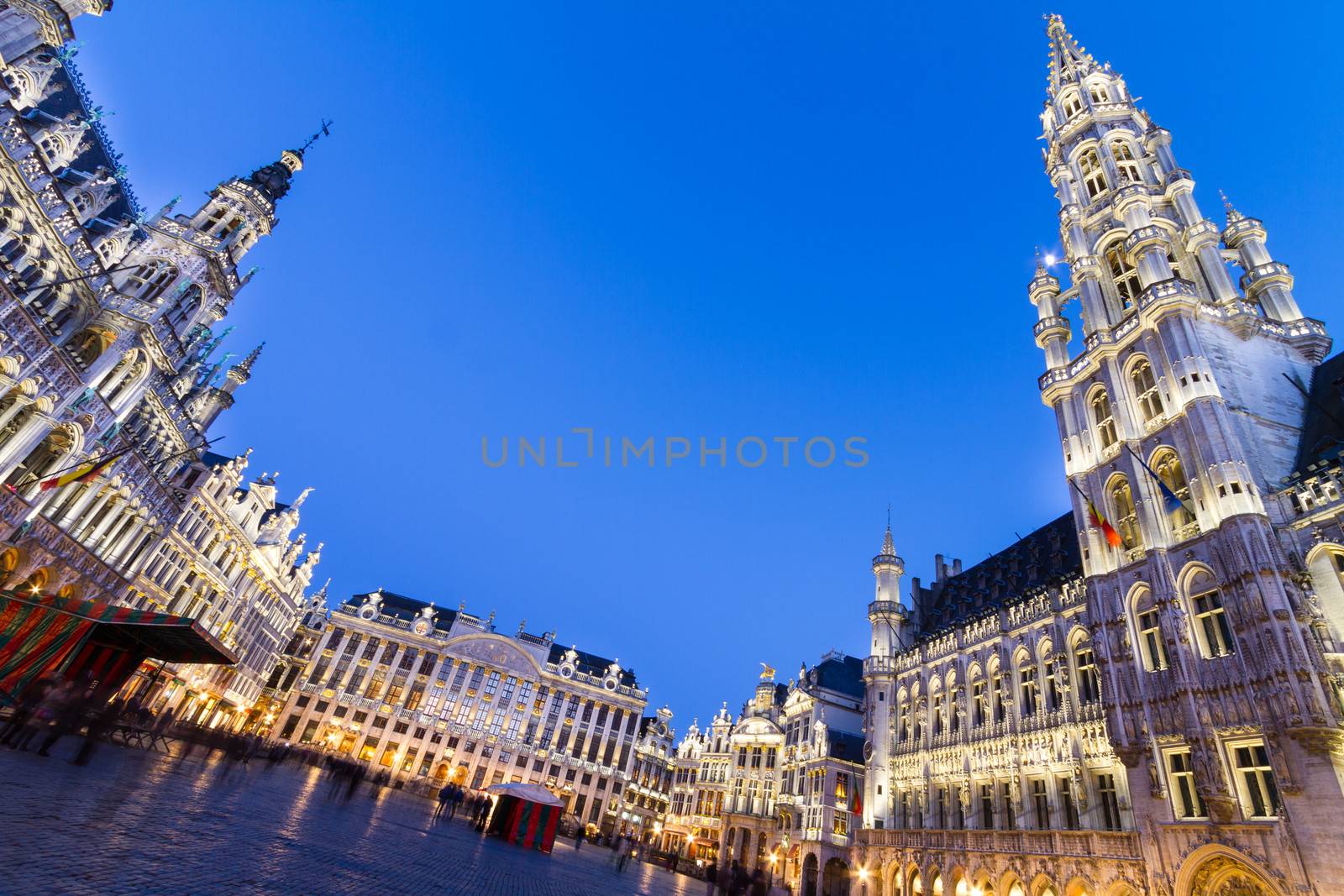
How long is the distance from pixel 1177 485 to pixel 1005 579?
17.0m

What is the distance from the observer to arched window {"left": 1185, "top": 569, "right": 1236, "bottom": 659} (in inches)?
947

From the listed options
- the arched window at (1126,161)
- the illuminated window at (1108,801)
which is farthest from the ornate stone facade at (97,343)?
the arched window at (1126,161)

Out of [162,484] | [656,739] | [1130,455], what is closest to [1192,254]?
[1130,455]

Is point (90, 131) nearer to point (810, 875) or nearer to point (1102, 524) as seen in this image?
point (1102, 524)

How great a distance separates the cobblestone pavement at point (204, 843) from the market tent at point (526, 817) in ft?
16.1

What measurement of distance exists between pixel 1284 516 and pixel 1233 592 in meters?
3.93

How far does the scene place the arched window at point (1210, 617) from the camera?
2406cm

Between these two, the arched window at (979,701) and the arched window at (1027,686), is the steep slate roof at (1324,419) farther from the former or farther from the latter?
the arched window at (979,701)

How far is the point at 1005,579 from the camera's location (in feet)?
144

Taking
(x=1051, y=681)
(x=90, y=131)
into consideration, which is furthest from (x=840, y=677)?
(x=90, y=131)

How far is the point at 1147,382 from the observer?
3219 cm

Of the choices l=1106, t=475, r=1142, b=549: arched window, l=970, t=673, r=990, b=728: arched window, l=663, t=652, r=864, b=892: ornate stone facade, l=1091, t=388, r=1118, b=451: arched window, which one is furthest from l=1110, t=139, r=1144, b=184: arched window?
l=663, t=652, r=864, b=892: ornate stone facade

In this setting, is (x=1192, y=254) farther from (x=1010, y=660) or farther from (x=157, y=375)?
(x=157, y=375)

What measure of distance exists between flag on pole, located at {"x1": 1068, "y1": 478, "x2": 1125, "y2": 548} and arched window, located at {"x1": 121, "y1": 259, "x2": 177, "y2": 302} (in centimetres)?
5396
